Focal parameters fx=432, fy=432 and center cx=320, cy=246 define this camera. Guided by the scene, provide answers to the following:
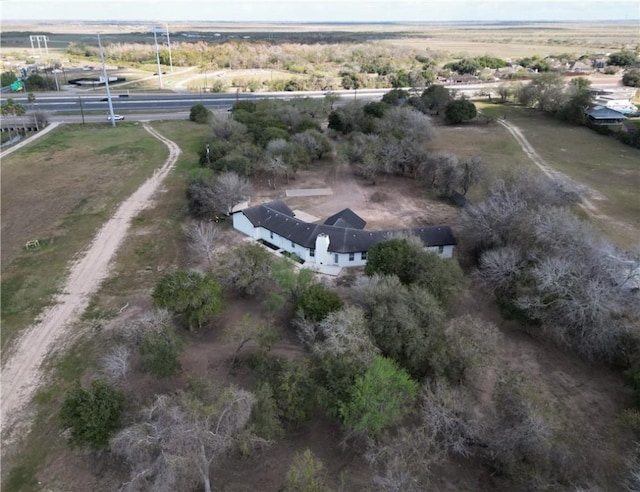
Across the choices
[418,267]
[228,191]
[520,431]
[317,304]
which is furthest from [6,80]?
[520,431]

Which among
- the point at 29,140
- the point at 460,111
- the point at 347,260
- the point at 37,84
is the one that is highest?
the point at 37,84

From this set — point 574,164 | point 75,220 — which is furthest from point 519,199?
point 75,220

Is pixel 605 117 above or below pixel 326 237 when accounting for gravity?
above

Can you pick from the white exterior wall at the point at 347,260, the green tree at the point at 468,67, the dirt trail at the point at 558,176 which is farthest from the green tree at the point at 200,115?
the green tree at the point at 468,67

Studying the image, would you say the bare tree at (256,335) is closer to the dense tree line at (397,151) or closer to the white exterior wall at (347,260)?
the white exterior wall at (347,260)

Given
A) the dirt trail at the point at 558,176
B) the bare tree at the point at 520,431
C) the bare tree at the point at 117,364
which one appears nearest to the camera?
the bare tree at the point at 520,431

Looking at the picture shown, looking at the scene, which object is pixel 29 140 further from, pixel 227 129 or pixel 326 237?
pixel 326 237

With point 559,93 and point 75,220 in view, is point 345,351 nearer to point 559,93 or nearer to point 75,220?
point 75,220

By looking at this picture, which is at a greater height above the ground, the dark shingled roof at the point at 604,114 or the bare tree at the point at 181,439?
the dark shingled roof at the point at 604,114
